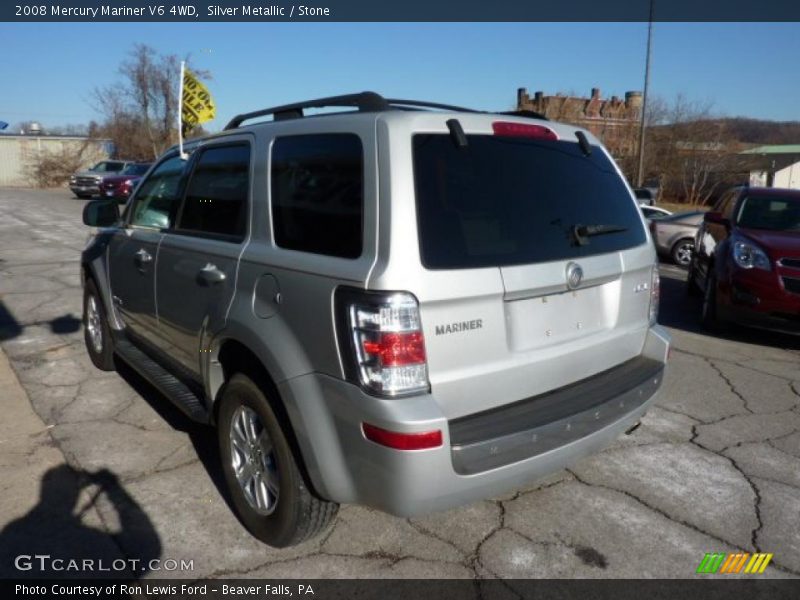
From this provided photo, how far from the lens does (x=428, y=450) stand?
84.7 inches

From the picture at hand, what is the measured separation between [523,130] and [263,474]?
1913mm

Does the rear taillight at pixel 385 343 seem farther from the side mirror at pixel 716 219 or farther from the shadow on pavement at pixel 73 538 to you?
the side mirror at pixel 716 219

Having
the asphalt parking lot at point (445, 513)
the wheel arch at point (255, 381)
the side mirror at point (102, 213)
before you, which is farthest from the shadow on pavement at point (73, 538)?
the side mirror at point (102, 213)

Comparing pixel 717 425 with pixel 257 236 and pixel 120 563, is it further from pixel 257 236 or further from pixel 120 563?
pixel 120 563

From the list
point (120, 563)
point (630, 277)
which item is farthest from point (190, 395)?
point (630, 277)

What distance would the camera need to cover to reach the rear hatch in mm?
2271

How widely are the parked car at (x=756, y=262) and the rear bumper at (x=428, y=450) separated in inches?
169

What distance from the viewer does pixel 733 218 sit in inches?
280

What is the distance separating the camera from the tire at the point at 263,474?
256 cm

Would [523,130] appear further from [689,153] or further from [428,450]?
[689,153]

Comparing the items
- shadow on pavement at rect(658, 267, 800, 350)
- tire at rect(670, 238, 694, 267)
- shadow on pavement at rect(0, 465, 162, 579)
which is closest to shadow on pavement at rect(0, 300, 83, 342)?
shadow on pavement at rect(0, 465, 162, 579)

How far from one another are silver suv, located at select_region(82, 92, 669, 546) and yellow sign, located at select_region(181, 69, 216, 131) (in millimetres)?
6972

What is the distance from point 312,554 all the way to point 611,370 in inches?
63.9

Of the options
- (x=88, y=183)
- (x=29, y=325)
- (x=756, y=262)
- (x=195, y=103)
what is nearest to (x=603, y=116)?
(x=88, y=183)
